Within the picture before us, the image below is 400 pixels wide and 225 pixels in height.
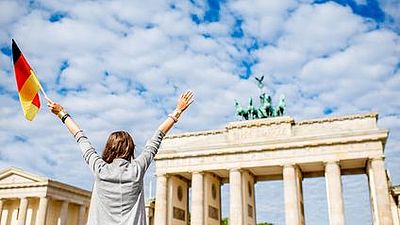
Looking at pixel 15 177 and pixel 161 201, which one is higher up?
pixel 15 177

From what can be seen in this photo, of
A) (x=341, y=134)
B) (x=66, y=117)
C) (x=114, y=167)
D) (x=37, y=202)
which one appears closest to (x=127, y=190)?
(x=114, y=167)

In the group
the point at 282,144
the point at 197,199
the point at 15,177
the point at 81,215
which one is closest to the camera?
the point at 282,144

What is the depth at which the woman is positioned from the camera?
12.4ft

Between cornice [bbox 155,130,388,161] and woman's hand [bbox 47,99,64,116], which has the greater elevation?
cornice [bbox 155,130,388,161]

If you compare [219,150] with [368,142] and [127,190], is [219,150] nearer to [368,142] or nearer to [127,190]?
[368,142]

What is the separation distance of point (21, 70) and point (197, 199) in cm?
4176

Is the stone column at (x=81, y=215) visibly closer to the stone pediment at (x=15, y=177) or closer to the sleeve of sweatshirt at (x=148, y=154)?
the stone pediment at (x=15, y=177)

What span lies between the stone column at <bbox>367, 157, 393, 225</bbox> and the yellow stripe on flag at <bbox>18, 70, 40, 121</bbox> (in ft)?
127

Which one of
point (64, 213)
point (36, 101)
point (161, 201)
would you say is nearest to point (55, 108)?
point (36, 101)

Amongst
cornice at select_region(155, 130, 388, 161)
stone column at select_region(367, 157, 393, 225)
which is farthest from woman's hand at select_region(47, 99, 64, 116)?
cornice at select_region(155, 130, 388, 161)

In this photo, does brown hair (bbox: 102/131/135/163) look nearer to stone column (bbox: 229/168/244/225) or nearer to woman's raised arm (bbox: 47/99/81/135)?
woman's raised arm (bbox: 47/99/81/135)

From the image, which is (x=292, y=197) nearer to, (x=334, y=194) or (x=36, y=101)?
(x=334, y=194)

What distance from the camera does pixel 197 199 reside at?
46688 mm

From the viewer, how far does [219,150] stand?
153 ft
